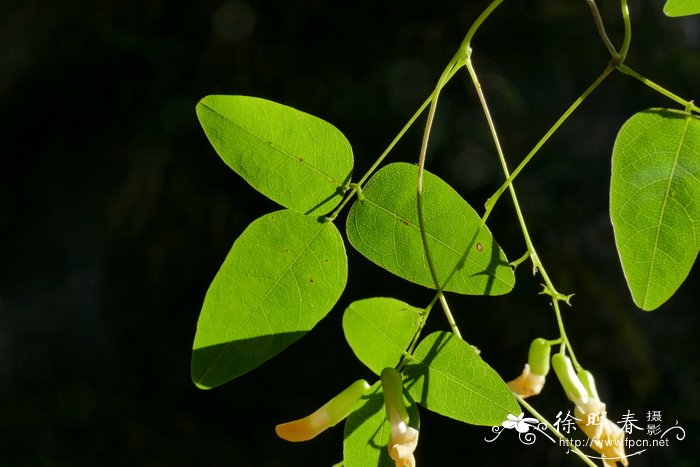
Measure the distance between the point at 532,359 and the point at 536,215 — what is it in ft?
4.24

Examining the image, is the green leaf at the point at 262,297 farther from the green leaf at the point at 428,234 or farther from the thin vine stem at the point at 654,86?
the thin vine stem at the point at 654,86

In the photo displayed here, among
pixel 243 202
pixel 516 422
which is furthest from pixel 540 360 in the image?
pixel 243 202

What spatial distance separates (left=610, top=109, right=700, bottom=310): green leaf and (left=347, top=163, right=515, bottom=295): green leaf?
96 mm

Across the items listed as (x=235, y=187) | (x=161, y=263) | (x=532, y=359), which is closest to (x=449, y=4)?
(x=235, y=187)

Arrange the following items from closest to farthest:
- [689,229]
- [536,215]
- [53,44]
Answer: [689,229] < [536,215] < [53,44]

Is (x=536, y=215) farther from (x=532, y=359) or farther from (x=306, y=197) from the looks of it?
(x=306, y=197)

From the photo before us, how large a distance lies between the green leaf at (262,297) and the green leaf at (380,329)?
0.10 feet

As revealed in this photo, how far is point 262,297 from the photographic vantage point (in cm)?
57

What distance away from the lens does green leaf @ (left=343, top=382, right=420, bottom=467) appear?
581 mm

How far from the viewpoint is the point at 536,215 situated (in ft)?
6.40

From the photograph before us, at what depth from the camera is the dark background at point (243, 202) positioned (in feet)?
6.47

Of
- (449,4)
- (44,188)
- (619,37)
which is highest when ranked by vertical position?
(619,37)

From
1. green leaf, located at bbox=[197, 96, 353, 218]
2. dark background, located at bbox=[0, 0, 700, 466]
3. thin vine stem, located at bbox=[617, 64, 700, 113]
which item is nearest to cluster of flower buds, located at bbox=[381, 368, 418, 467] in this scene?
green leaf, located at bbox=[197, 96, 353, 218]

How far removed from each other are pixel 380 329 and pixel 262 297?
0.29 feet
